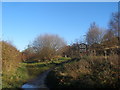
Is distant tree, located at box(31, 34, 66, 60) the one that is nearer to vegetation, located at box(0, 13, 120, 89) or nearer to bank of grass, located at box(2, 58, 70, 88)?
vegetation, located at box(0, 13, 120, 89)

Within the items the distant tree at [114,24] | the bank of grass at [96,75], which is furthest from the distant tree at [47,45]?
the bank of grass at [96,75]

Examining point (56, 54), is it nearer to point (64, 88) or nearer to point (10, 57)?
point (10, 57)

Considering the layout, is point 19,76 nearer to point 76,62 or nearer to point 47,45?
point 76,62

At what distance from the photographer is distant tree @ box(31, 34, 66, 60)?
37.1 metres

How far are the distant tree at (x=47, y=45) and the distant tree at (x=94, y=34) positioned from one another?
11358 mm

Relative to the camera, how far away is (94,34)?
28312 millimetres

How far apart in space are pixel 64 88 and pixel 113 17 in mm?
15698

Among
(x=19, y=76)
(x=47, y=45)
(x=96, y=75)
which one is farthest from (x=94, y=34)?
(x=96, y=75)

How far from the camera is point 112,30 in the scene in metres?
24.9

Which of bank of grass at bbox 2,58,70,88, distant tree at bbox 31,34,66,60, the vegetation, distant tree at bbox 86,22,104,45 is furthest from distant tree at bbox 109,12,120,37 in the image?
distant tree at bbox 31,34,66,60

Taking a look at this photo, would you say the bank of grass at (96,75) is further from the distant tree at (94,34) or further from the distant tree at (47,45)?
the distant tree at (47,45)

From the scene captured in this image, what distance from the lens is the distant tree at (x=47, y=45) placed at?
37125 mm

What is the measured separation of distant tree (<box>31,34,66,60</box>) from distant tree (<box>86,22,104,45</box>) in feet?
37.3

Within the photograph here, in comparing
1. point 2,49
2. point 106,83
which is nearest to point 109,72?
point 106,83
